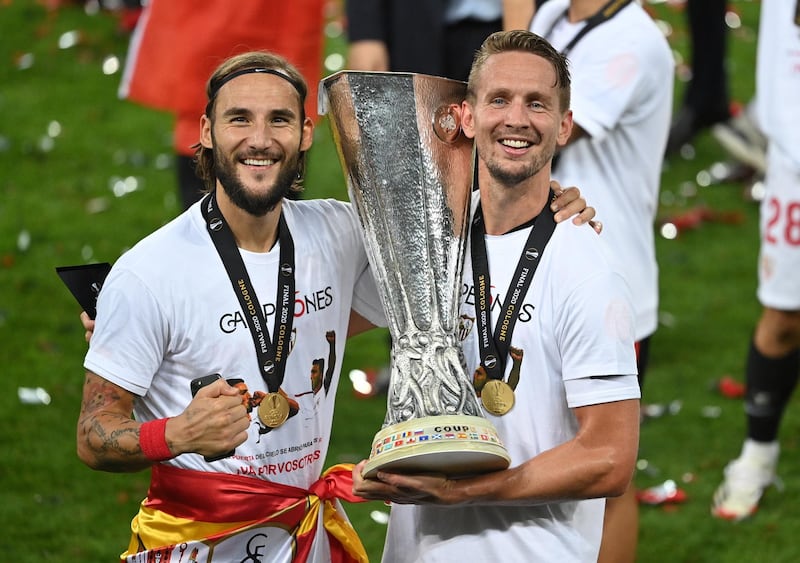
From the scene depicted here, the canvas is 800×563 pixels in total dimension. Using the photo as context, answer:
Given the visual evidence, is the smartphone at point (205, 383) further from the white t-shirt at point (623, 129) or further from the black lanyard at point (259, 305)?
the white t-shirt at point (623, 129)

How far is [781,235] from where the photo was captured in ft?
15.2

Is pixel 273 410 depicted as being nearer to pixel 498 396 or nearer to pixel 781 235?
pixel 498 396

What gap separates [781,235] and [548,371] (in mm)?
2105

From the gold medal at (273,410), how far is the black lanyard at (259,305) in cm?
2

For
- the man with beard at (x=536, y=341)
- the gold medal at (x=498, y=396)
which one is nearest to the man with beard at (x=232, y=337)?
the man with beard at (x=536, y=341)

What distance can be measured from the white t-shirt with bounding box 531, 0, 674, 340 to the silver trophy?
3.01ft

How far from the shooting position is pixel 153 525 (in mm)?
2947

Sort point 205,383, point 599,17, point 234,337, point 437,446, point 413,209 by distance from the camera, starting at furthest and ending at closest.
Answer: point 599,17 < point 234,337 < point 413,209 < point 205,383 < point 437,446

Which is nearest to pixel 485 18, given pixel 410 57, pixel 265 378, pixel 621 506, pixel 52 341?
pixel 410 57

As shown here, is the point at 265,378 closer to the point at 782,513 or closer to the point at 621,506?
the point at 621,506

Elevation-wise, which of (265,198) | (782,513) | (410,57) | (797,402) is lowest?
(782,513)

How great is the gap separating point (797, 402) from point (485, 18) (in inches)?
88.3

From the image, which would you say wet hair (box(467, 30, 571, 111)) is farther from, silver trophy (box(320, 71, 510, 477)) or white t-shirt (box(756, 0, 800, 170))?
white t-shirt (box(756, 0, 800, 170))

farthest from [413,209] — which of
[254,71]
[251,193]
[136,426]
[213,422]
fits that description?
[136,426]
